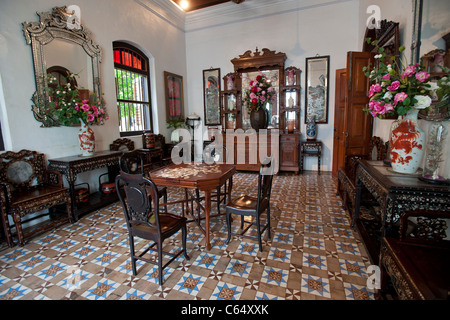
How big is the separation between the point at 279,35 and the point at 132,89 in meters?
4.06

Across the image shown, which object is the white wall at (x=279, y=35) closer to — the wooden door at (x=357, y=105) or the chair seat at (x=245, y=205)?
the wooden door at (x=357, y=105)

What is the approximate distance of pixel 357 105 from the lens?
12.8 feet

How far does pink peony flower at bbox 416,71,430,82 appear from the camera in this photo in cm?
185

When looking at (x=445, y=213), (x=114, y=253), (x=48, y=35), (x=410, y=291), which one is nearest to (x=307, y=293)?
(x=410, y=291)

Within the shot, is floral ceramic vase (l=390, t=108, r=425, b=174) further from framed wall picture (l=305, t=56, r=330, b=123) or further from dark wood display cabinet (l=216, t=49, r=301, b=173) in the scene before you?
framed wall picture (l=305, t=56, r=330, b=123)

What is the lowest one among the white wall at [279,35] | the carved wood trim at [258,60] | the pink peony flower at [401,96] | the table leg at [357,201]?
the table leg at [357,201]

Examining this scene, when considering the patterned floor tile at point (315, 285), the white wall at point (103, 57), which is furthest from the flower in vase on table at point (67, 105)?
the patterned floor tile at point (315, 285)

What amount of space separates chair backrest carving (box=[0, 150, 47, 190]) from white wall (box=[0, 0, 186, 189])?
5.5 inches

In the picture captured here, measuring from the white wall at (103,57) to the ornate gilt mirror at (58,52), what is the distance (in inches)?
3.2

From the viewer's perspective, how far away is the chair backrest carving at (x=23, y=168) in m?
3.03

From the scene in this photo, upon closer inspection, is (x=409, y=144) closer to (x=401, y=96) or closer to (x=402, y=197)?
(x=401, y=96)

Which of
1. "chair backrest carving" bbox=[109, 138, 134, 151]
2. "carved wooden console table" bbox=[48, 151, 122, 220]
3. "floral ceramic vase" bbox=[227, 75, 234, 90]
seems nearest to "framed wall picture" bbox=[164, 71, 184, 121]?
"floral ceramic vase" bbox=[227, 75, 234, 90]

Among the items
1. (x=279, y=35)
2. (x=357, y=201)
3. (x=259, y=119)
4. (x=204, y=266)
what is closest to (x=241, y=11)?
(x=279, y=35)

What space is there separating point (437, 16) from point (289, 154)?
153 inches
